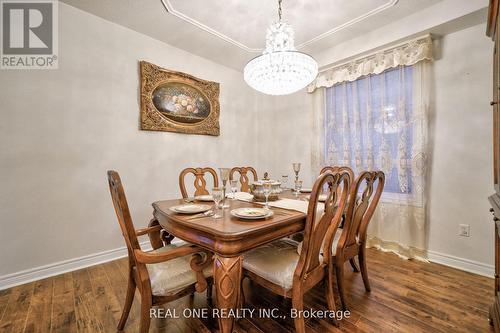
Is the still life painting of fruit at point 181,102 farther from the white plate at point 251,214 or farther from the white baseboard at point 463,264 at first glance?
the white baseboard at point 463,264

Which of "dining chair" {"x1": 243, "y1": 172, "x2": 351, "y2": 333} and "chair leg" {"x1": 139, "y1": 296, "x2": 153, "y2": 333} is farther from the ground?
"dining chair" {"x1": 243, "y1": 172, "x2": 351, "y2": 333}

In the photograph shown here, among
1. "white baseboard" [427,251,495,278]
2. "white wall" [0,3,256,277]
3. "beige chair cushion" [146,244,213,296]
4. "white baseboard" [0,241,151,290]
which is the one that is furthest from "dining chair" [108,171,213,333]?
"white baseboard" [427,251,495,278]

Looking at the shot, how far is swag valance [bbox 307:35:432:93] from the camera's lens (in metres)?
2.25

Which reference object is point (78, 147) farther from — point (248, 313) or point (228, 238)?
point (248, 313)

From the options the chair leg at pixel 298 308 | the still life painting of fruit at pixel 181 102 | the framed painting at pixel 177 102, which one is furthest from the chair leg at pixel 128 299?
the still life painting of fruit at pixel 181 102

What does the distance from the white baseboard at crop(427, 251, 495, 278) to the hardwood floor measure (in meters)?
0.10

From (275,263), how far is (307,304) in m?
0.58

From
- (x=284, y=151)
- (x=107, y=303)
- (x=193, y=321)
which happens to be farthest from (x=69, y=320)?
(x=284, y=151)

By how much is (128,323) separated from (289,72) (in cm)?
225

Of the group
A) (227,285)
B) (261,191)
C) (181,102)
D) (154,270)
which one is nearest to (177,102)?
(181,102)

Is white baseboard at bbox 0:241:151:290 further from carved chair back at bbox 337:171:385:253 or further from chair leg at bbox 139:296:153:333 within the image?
carved chair back at bbox 337:171:385:253

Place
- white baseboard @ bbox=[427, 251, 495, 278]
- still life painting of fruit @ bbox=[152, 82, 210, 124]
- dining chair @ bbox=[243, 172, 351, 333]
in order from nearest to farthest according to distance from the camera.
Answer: dining chair @ bbox=[243, 172, 351, 333], white baseboard @ bbox=[427, 251, 495, 278], still life painting of fruit @ bbox=[152, 82, 210, 124]

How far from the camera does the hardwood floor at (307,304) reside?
4.38 feet

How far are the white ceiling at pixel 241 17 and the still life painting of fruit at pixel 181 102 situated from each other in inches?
23.6
